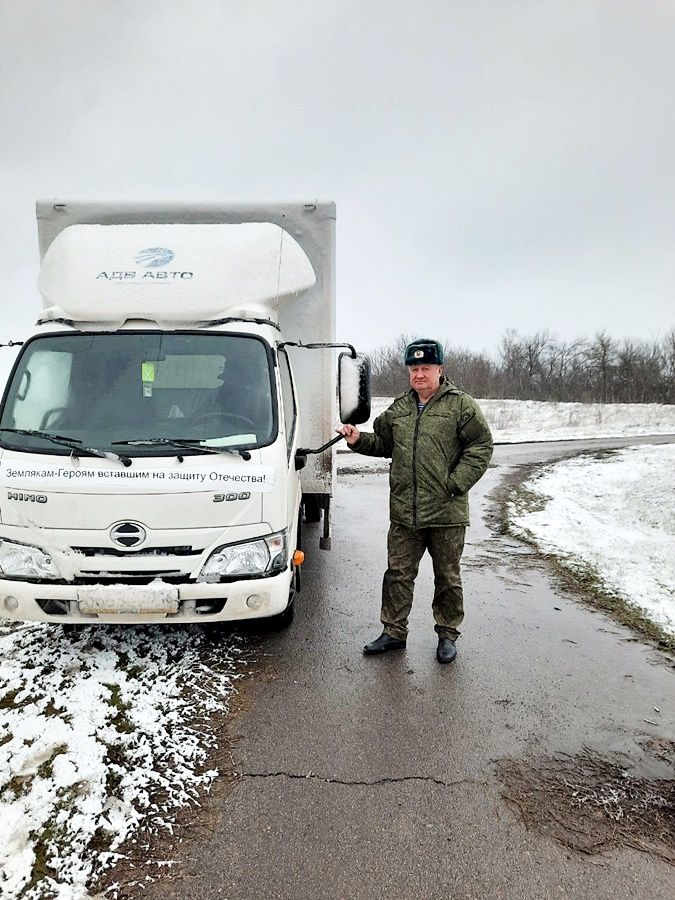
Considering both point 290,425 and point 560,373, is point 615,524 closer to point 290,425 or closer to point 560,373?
point 290,425

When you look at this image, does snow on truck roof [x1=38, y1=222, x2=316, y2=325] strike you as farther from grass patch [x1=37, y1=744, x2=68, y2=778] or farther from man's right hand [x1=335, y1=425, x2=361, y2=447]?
grass patch [x1=37, y1=744, x2=68, y2=778]

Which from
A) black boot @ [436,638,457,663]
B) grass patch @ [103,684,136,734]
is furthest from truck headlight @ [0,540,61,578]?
black boot @ [436,638,457,663]

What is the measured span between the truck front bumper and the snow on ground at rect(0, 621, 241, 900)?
441mm

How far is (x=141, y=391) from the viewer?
4.10 meters

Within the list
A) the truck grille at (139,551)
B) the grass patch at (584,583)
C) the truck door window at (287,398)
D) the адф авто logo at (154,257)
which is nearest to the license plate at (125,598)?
the truck grille at (139,551)

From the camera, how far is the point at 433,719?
3578 mm

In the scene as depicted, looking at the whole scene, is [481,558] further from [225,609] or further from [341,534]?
[225,609]

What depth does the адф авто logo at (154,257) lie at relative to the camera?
14.7 ft

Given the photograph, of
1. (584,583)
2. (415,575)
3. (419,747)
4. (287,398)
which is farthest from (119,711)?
(584,583)

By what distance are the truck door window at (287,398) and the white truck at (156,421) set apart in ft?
0.08

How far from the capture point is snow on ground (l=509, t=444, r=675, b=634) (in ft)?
19.9

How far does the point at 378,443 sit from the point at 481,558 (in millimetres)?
→ 3403

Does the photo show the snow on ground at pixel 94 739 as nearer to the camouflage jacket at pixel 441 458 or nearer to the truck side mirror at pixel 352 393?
the camouflage jacket at pixel 441 458

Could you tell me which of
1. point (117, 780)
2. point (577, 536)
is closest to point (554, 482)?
point (577, 536)
